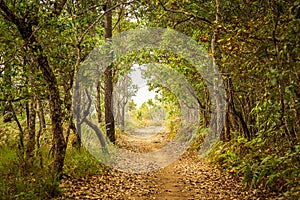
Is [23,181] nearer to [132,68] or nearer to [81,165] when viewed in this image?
[81,165]

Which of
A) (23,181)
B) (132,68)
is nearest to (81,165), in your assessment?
(23,181)

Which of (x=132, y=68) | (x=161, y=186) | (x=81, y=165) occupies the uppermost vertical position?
(x=132, y=68)

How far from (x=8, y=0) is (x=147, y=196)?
5.02 metres

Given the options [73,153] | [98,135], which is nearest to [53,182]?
[73,153]

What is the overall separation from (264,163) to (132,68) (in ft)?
32.3

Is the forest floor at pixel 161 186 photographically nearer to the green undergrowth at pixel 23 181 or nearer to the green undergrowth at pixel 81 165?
the green undergrowth at pixel 81 165

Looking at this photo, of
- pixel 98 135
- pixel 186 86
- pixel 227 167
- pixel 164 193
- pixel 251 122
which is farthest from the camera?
pixel 186 86

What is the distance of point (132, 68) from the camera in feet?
47.7

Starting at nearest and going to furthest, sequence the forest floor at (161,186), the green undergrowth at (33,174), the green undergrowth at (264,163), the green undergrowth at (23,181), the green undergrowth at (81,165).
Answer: the green undergrowth at (264,163) < the green undergrowth at (23,181) < the green undergrowth at (33,174) < the forest floor at (161,186) < the green undergrowth at (81,165)

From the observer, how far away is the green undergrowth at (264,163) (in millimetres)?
4668

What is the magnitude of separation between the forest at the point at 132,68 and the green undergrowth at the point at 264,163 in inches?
1.2

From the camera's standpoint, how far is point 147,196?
7.06 meters

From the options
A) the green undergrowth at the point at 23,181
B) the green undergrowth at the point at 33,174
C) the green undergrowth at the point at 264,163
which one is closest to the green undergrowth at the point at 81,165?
the green undergrowth at the point at 33,174

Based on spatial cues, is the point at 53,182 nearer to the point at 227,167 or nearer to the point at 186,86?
the point at 227,167
